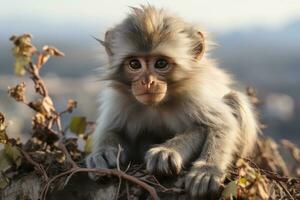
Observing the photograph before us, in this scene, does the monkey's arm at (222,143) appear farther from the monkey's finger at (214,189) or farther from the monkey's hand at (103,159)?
the monkey's hand at (103,159)

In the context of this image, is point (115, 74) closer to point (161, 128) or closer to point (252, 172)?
point (161, 128)

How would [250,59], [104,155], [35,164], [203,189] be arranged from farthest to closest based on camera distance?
[250,59], [104,155], [35,164], [203,189]

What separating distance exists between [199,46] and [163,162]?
4.72 feet

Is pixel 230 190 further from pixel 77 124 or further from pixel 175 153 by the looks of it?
pixel 77 124

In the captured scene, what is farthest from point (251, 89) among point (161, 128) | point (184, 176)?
point (184, 176)

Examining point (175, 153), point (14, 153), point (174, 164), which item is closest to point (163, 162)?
point (174, 164)

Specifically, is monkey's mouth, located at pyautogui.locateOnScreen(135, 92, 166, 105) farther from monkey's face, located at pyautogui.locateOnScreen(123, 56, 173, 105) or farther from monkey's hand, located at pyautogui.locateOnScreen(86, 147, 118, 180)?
monkey's hand, located at pyautogui.locateOnScreen(86, 147, 118, 180)

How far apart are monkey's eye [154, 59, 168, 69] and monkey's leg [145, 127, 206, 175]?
0.55 meters

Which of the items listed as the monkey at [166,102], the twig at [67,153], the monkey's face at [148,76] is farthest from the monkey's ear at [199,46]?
the twig at [67,153]

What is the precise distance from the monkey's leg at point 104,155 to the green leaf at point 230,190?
101 cm

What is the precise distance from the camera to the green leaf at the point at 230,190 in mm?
4957

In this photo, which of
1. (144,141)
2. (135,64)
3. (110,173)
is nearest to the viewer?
(110,173)

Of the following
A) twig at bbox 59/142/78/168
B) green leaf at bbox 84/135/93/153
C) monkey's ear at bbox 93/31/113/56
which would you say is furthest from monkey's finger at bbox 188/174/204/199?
green leaf at bbox 84/135/93/153

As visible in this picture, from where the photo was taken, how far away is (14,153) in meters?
5.98
